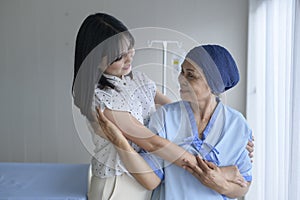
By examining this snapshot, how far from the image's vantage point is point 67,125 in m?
3.13

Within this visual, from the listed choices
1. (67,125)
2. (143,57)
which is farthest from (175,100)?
(67,125)

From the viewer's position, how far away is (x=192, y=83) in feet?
3.59

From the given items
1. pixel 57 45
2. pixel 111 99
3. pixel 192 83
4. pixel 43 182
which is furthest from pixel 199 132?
pixel 57 45

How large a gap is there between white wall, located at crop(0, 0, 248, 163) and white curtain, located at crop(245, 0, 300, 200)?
0.75 feet

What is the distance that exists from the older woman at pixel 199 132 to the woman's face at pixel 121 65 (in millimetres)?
109

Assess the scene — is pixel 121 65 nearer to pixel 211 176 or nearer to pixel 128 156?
pixel 128 156

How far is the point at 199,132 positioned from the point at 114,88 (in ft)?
0.91

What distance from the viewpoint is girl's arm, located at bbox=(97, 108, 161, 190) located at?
104cm

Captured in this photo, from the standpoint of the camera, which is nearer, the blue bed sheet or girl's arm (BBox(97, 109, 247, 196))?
girl's arm (BBox(97, 109, 247, 196))

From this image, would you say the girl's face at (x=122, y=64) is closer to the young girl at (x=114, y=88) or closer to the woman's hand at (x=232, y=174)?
the young girl at (x=114, y=88)

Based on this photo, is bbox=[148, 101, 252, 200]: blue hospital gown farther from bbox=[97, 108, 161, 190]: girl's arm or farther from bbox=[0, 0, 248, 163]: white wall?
bbox=[0, 0, 248, 163]: white wall

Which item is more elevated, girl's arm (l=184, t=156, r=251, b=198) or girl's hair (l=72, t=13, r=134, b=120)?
girl's hair (l=72, t=13, r=134, b=120)

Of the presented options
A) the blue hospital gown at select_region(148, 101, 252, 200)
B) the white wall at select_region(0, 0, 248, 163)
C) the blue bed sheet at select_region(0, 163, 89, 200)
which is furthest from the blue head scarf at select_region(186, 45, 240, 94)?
the white wall at select_region(0, 0, 248, 163)

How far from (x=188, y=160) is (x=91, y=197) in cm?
35
